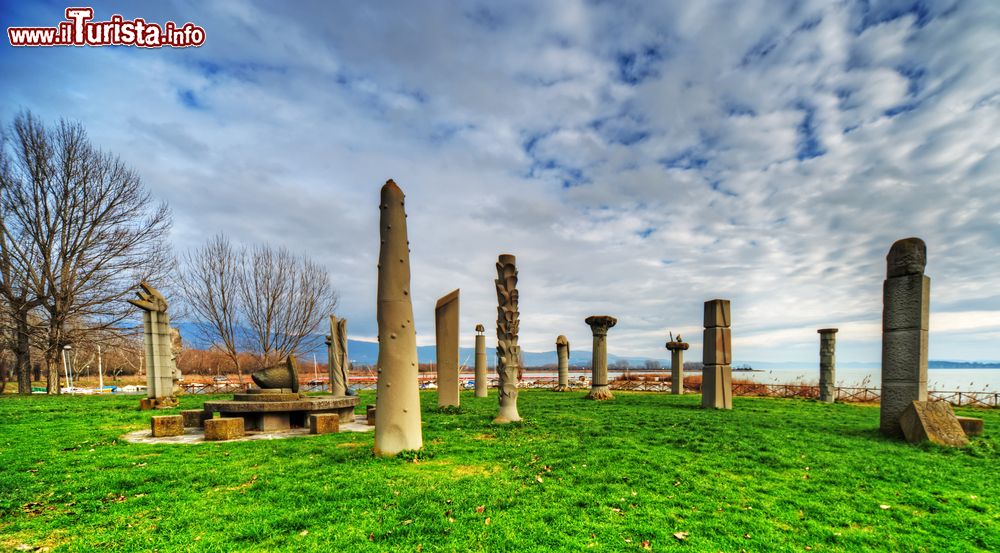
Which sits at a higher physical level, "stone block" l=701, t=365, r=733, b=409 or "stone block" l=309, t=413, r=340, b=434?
"stone block" l=309, t=413, r=340, b=434

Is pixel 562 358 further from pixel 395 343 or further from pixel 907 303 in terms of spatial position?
pixel 395 343

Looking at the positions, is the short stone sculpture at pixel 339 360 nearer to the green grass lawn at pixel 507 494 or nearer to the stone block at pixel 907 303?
the green grass lawn at pixel 507 494

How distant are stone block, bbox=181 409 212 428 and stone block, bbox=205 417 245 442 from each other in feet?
6.90

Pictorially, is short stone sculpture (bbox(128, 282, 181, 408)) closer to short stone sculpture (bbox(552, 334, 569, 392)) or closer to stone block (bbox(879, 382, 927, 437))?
short stone sculpture (bbox(552, 334, 569, 392))

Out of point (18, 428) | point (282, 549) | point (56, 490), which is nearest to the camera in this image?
point (282, 549)

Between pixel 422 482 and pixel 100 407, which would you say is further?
pixel 100 407

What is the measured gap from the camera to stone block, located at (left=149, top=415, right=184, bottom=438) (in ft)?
31.3

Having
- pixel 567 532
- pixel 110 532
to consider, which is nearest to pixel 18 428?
pixel 110 532

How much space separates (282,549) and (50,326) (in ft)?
87.4

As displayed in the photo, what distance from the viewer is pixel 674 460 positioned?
6949mm

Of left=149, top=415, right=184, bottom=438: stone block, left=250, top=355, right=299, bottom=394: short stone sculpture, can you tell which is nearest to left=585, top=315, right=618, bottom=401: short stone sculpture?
left=250, top=355, right=299, bottom=394: short stone sculpture

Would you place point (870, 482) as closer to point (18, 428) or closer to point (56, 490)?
point (56, 490)

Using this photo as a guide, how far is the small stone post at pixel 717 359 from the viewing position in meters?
15.7

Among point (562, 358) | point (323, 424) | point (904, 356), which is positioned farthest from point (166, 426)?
point (562, 358)
